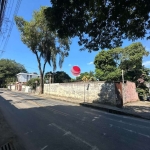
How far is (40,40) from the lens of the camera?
109ft

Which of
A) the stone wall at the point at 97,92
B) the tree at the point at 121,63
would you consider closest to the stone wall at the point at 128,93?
the stone wall at the point at 97,92

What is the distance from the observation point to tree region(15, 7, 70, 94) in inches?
1231

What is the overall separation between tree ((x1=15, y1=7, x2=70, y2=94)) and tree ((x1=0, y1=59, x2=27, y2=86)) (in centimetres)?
5005

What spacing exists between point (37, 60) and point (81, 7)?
29.3m

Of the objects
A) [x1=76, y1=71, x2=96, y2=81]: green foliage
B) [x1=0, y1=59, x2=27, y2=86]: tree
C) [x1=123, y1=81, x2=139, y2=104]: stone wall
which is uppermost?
[x1=0, y1=59, x2=27, y2=86]: tree

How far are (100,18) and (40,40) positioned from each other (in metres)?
28.1

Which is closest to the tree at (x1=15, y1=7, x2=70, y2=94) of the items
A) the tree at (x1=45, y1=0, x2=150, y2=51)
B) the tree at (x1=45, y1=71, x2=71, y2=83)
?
the tree at (x1=45, y1=71, x2=71, y2=83)

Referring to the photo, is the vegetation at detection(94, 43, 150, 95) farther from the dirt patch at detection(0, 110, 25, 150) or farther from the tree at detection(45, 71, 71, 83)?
the dirt patch at detection(0, 110, 25, 150)

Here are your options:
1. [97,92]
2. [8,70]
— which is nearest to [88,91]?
[97,92]

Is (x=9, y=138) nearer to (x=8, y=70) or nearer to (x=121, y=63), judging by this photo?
(x=121, y=63)

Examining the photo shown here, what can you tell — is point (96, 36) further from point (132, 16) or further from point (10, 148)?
point (10, 148)

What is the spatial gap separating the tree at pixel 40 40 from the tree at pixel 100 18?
2316 cm

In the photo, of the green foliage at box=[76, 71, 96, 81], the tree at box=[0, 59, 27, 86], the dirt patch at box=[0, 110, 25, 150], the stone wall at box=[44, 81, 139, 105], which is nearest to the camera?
the dirt patch at box=[0, 110, 25, 150]

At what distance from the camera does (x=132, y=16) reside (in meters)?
6.25
